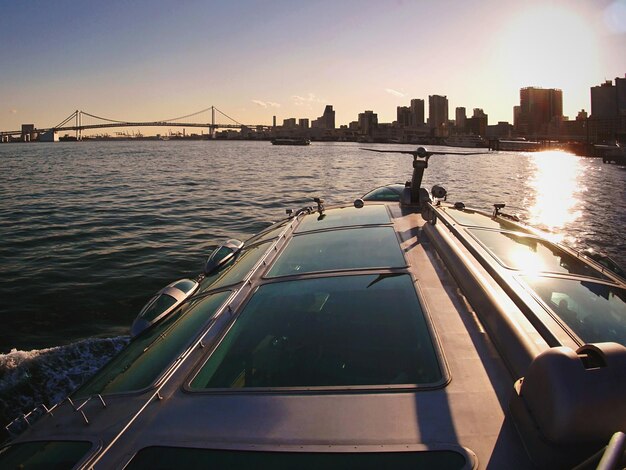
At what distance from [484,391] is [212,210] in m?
17.6

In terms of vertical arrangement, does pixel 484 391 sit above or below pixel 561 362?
below

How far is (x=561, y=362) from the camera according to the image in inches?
69.5

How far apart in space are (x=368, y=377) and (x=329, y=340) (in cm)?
48

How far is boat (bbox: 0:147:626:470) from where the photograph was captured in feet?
6.15

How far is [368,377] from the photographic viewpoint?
8.67ft

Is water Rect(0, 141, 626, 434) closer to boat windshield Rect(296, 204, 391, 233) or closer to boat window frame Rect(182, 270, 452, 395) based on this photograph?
boat windshield Rect(296, 204, 391, 233)

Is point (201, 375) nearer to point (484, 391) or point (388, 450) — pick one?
point (388, 450)

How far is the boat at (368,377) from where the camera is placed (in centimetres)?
187

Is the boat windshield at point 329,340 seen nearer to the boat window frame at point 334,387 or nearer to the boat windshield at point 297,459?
the boat window frame at point 334,387

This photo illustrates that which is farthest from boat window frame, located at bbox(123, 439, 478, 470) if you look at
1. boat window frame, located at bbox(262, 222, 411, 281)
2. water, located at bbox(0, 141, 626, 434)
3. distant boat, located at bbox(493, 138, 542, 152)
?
distant boat, located at bbox(493, 138, 542, 152)

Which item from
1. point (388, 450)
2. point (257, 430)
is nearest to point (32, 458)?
point (257, 430)

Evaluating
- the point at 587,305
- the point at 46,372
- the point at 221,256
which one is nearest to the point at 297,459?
the point at 587,305

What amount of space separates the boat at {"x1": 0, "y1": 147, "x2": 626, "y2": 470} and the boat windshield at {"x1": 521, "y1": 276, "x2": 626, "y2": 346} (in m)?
0.02

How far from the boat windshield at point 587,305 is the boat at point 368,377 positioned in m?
0.02
